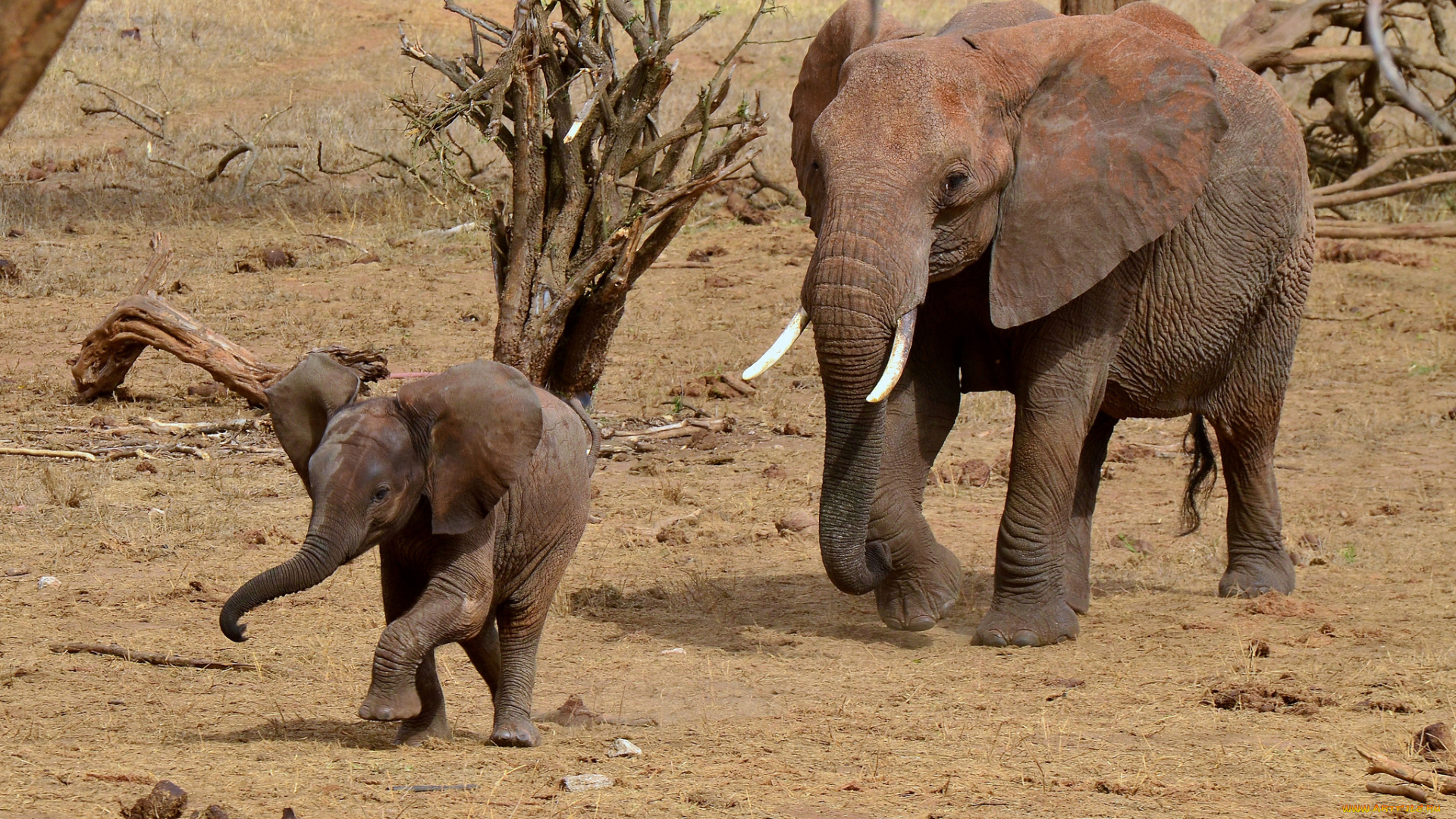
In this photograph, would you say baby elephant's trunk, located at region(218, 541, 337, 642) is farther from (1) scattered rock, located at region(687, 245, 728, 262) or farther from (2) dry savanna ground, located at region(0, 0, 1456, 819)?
(1) scattered rock, located at region(687, 245, 728, 262)

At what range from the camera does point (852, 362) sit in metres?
5.96

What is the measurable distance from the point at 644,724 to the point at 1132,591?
3.27 meters

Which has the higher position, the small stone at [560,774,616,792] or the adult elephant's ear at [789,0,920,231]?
the adult elephant's ear at [789,0,920,231]

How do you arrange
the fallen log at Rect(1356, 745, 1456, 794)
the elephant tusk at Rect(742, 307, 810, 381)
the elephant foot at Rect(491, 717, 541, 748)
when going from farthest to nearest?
the elephant tusk at Rect(742, 307, 810, 381)
the elephant foot at Rect(491, 717, 541, 748)
the fallen log at Rect(1356, 745, 1456, 794)

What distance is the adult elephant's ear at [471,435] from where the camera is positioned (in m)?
4.73

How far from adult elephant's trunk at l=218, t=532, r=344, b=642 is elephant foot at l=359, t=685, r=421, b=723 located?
38 cm

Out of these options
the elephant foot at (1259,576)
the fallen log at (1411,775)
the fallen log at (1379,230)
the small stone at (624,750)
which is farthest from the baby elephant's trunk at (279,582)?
the fallen log at (1379,230)

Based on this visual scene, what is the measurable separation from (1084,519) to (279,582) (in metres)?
4.39

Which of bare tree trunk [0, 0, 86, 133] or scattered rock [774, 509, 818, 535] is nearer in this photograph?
bare tree trunk [0, 0, 86, 133]

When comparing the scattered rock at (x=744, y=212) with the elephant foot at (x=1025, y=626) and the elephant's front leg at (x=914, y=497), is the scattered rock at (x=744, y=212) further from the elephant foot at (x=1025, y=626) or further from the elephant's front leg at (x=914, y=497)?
the elephant foot at (x=1025, y=626)

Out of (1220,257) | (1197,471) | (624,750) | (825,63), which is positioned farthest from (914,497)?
(624,750)

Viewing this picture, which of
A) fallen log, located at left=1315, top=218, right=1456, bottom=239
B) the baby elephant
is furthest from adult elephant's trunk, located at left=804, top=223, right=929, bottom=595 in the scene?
fallen log, located at left=1315, top=218, right=1456, bottom=239

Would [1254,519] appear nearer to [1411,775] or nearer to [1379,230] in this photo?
[1411,775]

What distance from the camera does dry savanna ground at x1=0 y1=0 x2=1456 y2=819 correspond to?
4625mm
